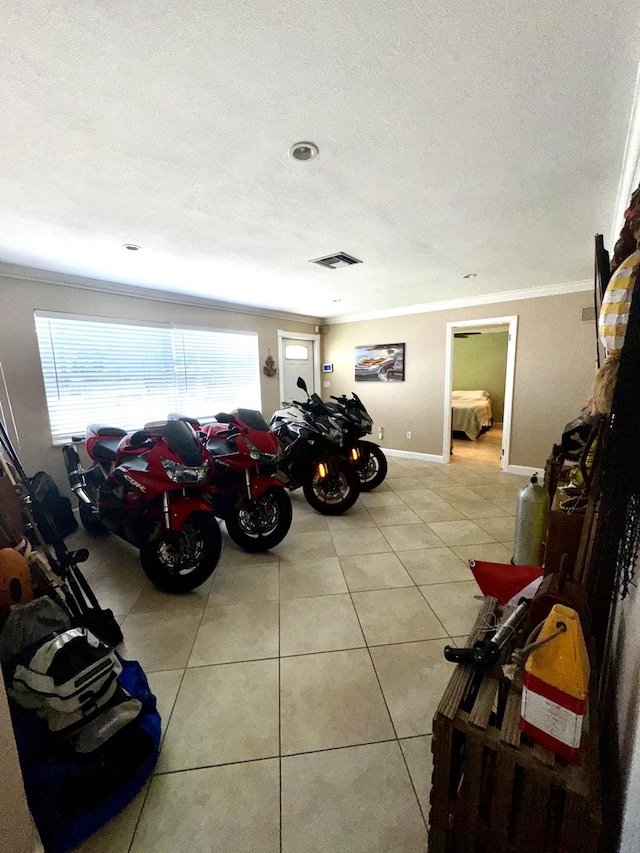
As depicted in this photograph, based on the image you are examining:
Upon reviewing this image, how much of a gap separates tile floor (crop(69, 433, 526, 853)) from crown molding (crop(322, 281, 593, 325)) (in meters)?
2.92

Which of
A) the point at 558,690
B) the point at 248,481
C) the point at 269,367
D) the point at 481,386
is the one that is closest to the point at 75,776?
the point at 558,690

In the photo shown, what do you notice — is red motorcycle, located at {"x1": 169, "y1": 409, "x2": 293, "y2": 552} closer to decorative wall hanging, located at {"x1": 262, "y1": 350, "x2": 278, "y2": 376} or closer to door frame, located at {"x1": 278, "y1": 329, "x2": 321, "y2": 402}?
decorative wall hanging, located at {"x1": 262, "y1": 350, "x2": 278, "y2": 376}

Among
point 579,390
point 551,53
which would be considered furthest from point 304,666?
point 579,390

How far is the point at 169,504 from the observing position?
1.88 meters

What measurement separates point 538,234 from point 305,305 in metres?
2.94

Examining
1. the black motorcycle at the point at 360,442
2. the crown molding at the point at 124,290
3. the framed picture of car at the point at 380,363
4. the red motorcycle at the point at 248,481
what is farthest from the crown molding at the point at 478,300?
the red motorcycle at the point at 248,481

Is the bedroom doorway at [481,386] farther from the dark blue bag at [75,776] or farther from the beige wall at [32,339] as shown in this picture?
the dark blue bag at [75,776]

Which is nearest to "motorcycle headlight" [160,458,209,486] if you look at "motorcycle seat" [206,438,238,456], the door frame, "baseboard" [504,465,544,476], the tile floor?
"motorcycle seat" [206,438,238,456]

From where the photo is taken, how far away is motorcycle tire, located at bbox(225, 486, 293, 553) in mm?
2408

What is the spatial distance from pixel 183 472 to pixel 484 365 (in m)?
7.88

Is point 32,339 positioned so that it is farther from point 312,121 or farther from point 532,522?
point 532,522

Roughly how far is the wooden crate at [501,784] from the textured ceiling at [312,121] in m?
1.82

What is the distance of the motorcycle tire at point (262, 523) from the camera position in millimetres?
2408

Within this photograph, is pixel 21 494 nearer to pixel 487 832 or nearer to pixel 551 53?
pixel 487 832
